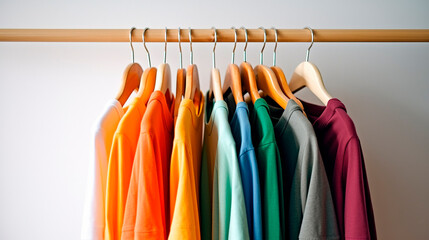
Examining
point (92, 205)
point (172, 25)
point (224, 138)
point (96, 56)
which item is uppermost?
point (172, 25)

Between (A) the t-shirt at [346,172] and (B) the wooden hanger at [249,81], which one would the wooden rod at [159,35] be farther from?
(A) the t-shirt at [346,172]

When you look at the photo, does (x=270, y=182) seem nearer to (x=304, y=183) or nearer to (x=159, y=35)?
(x=304, y=183)

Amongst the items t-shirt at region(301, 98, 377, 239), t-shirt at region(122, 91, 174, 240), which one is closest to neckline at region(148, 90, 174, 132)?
t-shirt at region(122, 91, 174, 240)

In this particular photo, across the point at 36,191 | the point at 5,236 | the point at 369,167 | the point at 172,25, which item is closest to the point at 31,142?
the point at 36,191

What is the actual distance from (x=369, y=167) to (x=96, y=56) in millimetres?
1089

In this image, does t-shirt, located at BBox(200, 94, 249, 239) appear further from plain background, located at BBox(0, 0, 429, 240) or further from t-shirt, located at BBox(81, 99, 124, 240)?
plain background, located at BBox(0, 0, 429, 240)

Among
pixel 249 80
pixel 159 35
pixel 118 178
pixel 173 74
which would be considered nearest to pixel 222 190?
pixel 118 178

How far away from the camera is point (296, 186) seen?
585 mm

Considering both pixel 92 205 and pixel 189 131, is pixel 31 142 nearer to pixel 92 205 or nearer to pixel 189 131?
pixel 92 205

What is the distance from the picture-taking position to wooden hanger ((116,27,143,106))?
2.30ft

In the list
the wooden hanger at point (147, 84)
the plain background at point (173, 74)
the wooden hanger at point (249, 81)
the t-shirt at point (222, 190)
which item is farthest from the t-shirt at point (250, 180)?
A: the plain background at point (173, 74)

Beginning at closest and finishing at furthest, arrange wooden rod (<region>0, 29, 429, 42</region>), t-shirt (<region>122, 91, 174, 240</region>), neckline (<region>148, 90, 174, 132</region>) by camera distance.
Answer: t-shirt (<region>122, 91, 174, 240</region>)
neckline (<region>148, 90, 174, 132</region>)
wooden rod (<region>0, 29, 429, 42</region>)

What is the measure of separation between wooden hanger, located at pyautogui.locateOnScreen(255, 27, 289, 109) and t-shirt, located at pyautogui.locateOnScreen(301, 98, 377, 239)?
0.10 meters

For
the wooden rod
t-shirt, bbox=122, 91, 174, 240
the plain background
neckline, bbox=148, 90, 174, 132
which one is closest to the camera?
t-shirt, bbox=122, 91, 174, 240
